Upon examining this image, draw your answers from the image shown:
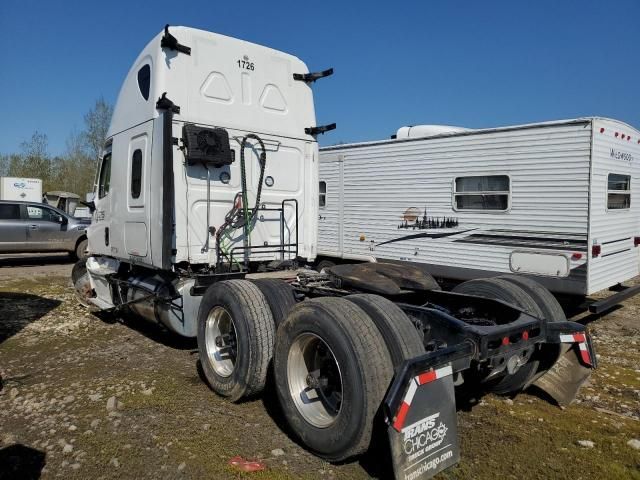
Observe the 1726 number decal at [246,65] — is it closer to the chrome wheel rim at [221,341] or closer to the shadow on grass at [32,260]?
the chrome wheel rim at [221,341]

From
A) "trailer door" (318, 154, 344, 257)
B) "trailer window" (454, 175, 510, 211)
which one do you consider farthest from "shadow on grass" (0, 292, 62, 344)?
"trailer window" (454, 175, 510, 211)

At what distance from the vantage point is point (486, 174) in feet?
26.3

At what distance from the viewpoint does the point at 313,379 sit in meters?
3.58

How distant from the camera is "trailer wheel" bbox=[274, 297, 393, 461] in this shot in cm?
296

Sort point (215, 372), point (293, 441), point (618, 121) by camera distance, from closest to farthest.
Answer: point (293, 441) → point (215, 372) → point (618, 121)

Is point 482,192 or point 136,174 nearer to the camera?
point 136,174

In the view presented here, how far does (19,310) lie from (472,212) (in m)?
7.49

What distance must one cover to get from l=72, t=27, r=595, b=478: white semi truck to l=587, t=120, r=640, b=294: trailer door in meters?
3.28

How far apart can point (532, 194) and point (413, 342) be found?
5.24 metres

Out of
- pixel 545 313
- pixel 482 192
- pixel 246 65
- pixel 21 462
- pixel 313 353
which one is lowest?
pixel 21 462

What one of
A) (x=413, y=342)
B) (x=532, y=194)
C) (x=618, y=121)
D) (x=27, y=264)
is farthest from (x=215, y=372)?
(x=27, y=264)

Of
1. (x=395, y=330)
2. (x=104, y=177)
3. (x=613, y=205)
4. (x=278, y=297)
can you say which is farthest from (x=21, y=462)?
(x=613, y=205)

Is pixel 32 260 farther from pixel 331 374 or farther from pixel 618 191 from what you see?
pixel 618 191

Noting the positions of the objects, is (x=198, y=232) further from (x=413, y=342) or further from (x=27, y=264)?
(x=27, y=264)
